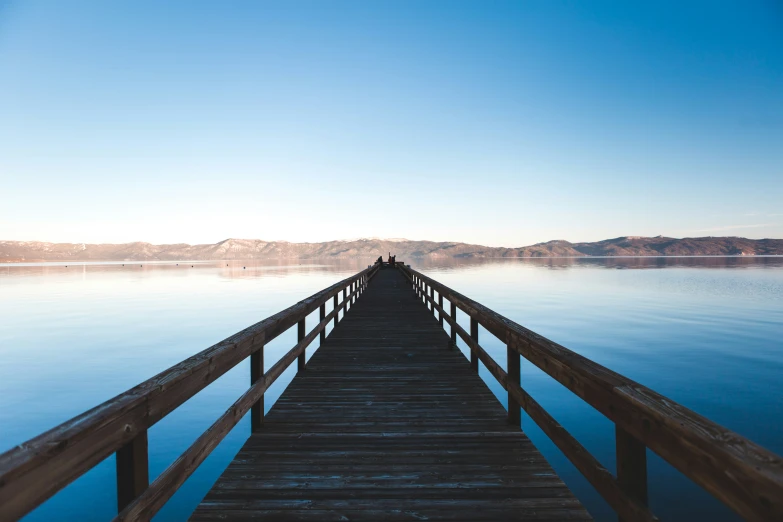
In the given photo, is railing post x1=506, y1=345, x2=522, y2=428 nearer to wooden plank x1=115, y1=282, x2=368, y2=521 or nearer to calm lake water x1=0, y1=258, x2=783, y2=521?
wooden plank x1=115, y1=282, x2=368, y2=521

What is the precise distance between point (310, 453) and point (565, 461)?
19.3ft

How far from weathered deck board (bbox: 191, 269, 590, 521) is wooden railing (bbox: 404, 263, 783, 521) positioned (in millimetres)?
566

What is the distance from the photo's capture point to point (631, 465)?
5.80 ft

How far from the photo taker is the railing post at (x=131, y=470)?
5.43 feet

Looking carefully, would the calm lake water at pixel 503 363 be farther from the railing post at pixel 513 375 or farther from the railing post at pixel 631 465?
the railing post at pixel 631 465

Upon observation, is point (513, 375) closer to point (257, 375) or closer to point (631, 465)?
point (631, 465)

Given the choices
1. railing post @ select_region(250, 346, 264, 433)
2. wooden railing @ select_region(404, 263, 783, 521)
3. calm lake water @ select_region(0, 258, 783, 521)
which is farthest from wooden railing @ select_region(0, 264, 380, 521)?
calm lake water @ select_region(0, 258, 783, 521)

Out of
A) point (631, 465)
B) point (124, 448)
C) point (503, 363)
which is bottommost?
point (503, 363)

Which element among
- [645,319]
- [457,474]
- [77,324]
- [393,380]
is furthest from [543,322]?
[77,324]

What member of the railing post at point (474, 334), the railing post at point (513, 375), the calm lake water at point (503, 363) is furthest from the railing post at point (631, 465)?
the calm lake water at point (503, 363)

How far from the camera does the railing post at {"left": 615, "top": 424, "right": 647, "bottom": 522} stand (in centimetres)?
173

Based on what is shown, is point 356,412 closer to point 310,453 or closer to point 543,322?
point 310,453

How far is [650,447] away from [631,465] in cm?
32

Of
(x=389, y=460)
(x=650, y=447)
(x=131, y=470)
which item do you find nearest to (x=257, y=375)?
(x=389, y=460)
